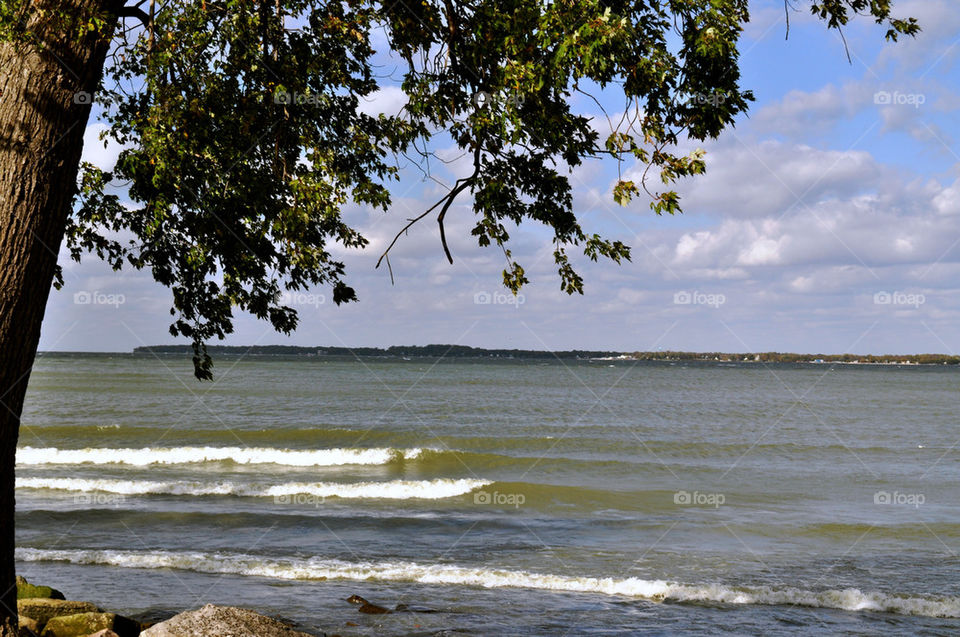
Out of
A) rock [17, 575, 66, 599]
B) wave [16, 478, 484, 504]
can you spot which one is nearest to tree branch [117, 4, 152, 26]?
rock [17, 575, 66, 599]

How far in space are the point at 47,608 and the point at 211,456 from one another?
763 inches

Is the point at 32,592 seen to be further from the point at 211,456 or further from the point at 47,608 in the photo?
the point at 211,456

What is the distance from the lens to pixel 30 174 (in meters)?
5.38

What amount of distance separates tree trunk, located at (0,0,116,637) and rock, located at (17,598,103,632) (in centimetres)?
205

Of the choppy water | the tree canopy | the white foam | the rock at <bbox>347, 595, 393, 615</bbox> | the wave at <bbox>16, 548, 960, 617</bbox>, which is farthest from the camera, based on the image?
the white foam

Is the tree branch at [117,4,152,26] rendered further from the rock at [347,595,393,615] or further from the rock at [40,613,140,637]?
the rock at [347,595,393,615]

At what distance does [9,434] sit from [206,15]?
3.65 meters

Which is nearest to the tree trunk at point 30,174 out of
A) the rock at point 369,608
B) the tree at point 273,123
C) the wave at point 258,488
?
the tree at point 273,123

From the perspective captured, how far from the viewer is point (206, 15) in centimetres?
669

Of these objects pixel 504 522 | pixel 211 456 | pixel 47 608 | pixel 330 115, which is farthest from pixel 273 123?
pixel 211 456

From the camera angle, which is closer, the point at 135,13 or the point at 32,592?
the point at 135,13

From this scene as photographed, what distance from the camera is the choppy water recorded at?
10172 millimetres

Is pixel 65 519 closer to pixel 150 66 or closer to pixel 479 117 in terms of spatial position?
pixel 150 66

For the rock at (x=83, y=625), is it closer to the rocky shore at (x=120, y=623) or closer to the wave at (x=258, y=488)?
the rocky shore at (x=120, y=623)
